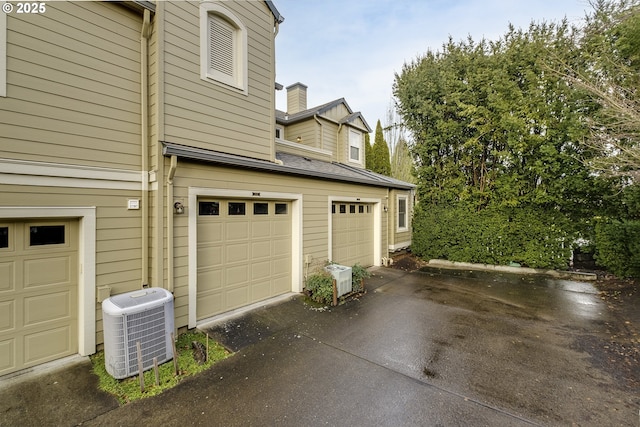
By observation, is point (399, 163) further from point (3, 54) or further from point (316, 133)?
point (3, 54)

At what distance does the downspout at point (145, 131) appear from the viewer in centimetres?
409

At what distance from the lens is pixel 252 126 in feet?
18.8

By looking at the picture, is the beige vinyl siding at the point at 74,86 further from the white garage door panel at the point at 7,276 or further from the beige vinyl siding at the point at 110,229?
the white garage door panel at the point at 7,276

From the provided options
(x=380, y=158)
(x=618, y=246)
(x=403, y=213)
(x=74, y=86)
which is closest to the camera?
(x=74, y=86)

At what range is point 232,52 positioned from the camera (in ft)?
17.9

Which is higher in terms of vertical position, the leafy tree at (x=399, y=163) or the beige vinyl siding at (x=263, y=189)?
the leafy tree at (x=399, y=163)

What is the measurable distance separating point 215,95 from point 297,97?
7.68 m

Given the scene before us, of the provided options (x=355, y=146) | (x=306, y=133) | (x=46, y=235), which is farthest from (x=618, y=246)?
(x=46, y=235)

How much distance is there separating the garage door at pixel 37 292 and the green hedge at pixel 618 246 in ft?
38.4

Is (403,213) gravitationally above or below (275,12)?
below

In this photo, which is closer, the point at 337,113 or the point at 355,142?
the point at 337,113

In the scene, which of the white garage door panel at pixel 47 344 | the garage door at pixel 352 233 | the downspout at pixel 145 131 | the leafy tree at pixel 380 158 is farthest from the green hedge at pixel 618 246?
the leafy tree at pixel 380 158

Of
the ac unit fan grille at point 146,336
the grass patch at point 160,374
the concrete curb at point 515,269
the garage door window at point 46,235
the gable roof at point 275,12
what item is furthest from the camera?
the concrete curb at point 515,269

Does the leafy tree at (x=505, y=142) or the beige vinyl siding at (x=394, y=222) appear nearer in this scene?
the leafy tree at (x=505, y=142)
